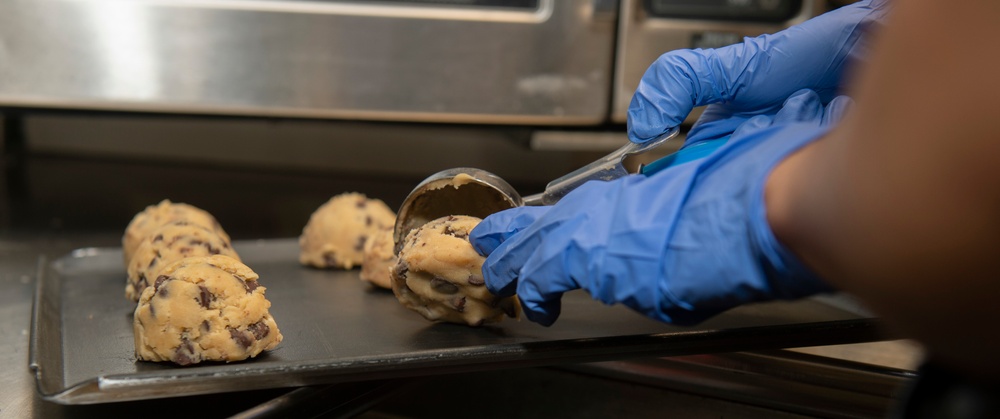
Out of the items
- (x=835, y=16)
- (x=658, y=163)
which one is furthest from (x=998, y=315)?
(x=835, y=16)

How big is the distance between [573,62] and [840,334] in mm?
774

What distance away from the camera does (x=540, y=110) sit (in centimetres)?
168

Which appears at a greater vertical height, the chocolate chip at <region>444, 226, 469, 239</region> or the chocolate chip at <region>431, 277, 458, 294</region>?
the chocolate chip at <region>444, 226, 469, 239</region>

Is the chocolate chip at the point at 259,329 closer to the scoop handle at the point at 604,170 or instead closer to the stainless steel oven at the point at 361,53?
the scoop handle at the point at 604,170

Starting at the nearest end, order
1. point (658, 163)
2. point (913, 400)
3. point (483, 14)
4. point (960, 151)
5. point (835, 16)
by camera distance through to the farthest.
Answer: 1. point (960, 151)
2. point (913, 400)
3. point (658, 163)
4. point (835, 16)
5. point (483, 14)

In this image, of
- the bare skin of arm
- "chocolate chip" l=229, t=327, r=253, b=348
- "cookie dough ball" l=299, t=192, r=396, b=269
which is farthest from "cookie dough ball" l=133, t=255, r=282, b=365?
the bare skin of arm

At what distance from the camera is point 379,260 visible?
1324 millimetres

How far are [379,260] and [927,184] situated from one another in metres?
0.93

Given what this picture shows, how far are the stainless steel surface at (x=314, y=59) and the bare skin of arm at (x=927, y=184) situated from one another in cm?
107

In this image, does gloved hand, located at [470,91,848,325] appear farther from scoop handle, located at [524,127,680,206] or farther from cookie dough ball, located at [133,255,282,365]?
cookie dough ball, located at [133,255,282,365]

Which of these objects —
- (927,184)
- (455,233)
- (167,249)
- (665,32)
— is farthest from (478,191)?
(927,184)

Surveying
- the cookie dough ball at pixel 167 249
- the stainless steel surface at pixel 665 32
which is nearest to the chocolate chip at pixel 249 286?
the cookie dough ball at pixel 167 249

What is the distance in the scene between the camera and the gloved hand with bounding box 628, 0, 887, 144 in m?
1.16

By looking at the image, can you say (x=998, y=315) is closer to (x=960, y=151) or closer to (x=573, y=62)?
(x=960, y=151)
